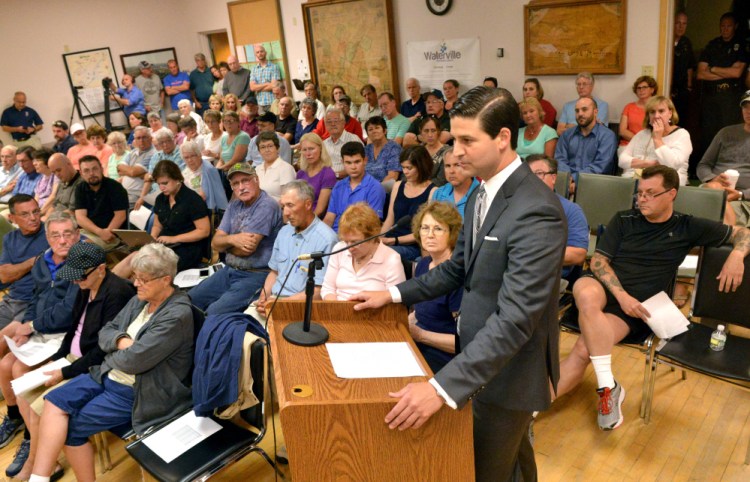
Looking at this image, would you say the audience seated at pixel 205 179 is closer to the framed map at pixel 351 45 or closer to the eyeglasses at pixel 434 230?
the eyeglasses at pixel 434 230

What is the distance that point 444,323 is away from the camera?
2668mm

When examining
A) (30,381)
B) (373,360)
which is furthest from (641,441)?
(30,381)

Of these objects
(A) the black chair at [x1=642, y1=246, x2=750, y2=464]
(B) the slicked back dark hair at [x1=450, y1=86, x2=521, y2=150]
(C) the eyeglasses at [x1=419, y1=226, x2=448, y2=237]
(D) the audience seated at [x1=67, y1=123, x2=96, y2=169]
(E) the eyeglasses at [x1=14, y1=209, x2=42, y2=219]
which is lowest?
(A) the black chair at [x1=642, y1=246, x2=750, y2=464]

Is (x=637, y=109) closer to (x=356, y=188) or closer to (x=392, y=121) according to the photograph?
(x=392, y=121)

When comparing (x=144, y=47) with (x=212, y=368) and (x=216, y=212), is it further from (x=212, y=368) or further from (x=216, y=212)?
(x=212, y=368)

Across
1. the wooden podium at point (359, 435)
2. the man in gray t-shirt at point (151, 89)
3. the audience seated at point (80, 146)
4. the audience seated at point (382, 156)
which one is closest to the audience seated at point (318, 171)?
the audience seated at point (382, 156)

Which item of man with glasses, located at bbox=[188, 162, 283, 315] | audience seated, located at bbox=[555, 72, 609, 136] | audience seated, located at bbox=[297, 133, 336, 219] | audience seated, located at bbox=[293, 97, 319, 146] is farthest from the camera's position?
audience seated, located at bbox=[293, 97, 319, 146]

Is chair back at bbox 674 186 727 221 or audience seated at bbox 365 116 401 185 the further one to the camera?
audience seated at bbox 365 116 401 185

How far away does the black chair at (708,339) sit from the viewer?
267cm

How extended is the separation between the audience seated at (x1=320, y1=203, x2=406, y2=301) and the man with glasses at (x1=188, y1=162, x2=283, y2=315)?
94 cm

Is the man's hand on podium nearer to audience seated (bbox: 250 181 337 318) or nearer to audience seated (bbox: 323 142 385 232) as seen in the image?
audience seated (bbox: 250 181 337 318)

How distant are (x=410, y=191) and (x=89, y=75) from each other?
9.09 m

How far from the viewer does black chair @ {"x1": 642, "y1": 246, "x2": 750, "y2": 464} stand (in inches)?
105

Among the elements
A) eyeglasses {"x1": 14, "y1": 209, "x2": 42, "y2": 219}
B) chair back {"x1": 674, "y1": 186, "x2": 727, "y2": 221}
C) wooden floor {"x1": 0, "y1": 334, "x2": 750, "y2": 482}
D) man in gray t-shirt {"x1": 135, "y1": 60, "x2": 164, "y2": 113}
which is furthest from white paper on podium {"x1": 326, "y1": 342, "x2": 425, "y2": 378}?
man in gray t-shirt {"x1": 135, "y1": 60, "x2": 164, "y2": 113}
